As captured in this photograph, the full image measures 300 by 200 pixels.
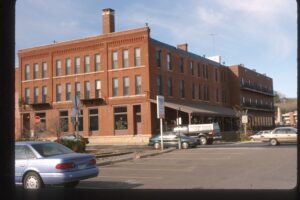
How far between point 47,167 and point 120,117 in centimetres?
3857

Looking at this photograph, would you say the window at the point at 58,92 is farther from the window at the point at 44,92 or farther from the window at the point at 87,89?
the window at the point at 87,89

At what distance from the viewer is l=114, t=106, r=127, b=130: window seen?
Answer: 50.5m

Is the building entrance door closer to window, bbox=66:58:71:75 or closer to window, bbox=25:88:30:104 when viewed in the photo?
window, bbox=66:58:71:75

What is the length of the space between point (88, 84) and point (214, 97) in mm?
20121

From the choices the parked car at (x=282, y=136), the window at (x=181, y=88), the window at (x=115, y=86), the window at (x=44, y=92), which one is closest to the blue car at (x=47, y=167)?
the parked car at (x=282, y=136)

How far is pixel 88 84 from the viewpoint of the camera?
5366 centimetres

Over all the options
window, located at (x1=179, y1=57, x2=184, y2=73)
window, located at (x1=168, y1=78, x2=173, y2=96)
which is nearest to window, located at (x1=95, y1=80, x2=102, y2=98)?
window, located at (x1=168, y1=78, x2=173, y2=96)

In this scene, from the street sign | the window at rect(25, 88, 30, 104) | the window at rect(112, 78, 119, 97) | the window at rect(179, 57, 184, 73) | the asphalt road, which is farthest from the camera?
the window at rect(25, 88, 30, 104)

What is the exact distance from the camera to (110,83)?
51969 millimetres

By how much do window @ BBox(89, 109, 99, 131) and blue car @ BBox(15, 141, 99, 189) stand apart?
39.3 m

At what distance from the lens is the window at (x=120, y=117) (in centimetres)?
5047

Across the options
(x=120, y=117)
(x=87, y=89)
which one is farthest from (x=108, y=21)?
(x=120, y=117)

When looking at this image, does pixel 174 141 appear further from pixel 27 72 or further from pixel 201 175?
pixel 27 72

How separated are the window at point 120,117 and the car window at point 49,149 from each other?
36.5 meters
